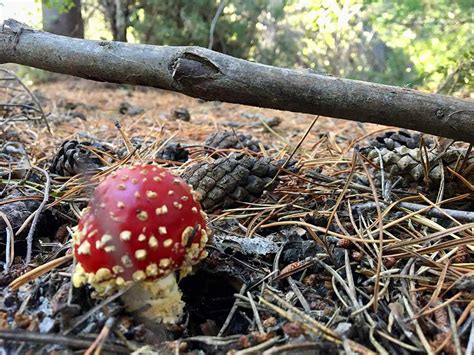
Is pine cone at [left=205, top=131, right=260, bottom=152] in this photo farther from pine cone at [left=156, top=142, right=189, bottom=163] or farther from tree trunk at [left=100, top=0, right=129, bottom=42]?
tree trunk at [left=100, top=0, right=129, bottom=42]

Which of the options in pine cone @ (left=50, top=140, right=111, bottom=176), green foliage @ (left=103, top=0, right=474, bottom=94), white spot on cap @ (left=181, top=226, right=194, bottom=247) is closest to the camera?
white spot on cap @ (left=181, top=226, right=194, bottom=247)

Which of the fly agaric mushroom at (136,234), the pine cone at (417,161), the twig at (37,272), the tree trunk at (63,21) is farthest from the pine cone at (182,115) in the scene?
the tree trunk at (63,21)

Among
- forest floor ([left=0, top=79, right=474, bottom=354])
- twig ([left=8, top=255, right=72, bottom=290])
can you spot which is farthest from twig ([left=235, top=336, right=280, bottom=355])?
twig ([left=8, top=255, right=72, bottom=290])

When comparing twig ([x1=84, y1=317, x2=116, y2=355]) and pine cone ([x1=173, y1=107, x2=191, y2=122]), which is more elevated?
twig ([x1=84, y1=317, x2=116, y2=355])

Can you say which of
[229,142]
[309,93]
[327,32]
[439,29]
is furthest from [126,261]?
[327,32]

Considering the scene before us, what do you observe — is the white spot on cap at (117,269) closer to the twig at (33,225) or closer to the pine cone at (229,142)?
the twig at (33,225)

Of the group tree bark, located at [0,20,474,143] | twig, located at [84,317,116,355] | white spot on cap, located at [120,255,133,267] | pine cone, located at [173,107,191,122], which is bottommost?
pine cone, located at [173,107,191,122]

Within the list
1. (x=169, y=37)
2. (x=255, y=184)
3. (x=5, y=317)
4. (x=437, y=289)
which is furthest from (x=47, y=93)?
(x=437, y=289)

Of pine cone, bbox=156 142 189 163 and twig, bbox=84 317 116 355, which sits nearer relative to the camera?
twig, bbox=84 317 116 355
